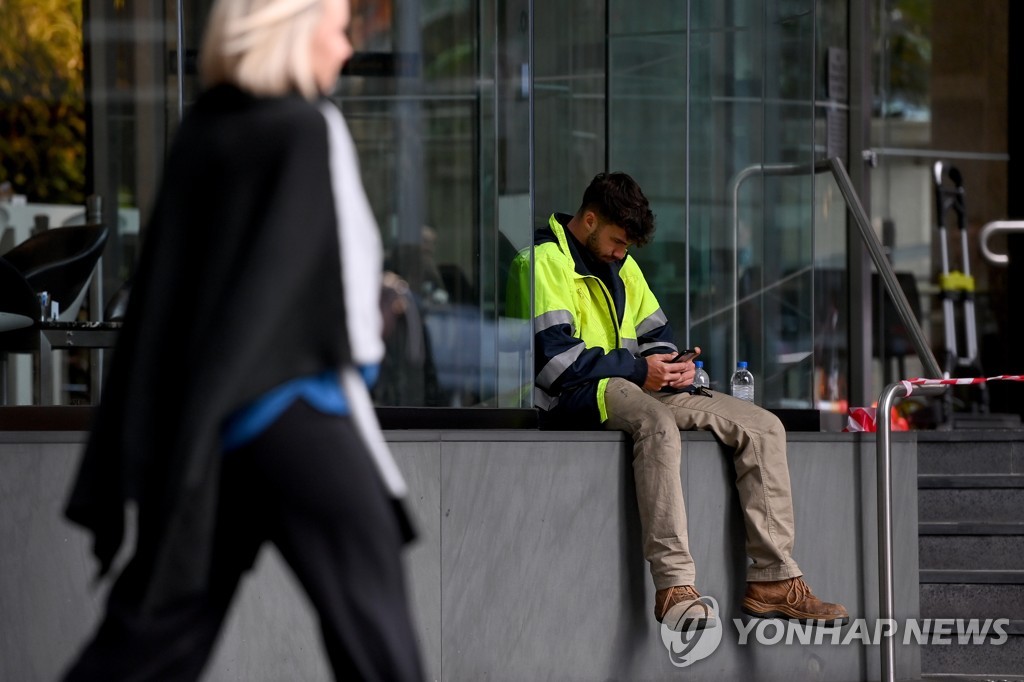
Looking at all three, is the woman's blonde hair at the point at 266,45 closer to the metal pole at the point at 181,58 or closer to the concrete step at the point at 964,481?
the metal pole at the point at 181,58

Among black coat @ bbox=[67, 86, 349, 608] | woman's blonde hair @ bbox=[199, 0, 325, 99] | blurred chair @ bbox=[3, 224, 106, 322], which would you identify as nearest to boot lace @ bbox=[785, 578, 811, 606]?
black coat @ bbox=[67, 86, 349, 608]

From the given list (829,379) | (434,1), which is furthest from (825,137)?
(434,1)

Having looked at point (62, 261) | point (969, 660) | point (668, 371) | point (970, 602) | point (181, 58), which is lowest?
point (969, 660)

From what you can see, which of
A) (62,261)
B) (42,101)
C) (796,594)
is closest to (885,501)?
(796,594)

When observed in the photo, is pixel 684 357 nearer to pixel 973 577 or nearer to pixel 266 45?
pixel 973 577

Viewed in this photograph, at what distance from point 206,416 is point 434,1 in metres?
5.25

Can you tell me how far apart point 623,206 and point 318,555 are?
344 centimetres

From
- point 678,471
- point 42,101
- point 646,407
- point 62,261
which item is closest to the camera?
point 678,471

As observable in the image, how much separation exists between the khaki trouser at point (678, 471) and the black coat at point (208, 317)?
302 centimetres

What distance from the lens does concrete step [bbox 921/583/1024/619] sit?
21.8 feet

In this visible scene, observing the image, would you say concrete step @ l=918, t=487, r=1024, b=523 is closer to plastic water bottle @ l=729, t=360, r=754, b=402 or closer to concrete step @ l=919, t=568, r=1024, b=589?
concrete step @ l=919, t=568, r=1024, b=589

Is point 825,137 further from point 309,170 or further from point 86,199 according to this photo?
point 309,170

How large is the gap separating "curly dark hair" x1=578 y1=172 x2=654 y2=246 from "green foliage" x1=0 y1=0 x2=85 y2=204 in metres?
7.44

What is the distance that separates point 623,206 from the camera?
5941mm
